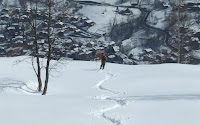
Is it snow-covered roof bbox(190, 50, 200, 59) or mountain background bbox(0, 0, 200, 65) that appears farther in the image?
mountain background bbox(0, 0, 200, 65)

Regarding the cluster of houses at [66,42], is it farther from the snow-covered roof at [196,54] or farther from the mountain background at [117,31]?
the snow-covered roof at [196,54]

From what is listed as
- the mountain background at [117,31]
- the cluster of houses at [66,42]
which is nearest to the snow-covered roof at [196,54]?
the mountain background at [117,31]

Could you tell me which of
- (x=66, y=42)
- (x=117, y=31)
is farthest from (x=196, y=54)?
(x=66, y=42)

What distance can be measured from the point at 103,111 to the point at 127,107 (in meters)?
0.81

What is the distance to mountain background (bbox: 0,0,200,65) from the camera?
1738 inches

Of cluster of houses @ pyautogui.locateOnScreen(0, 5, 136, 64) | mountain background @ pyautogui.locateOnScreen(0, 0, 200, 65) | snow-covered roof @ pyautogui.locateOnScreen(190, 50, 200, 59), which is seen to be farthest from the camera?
cluster of houses @ pyautogui.locateOnScreen(0, 5, 136, 64)

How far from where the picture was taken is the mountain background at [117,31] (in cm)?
4416

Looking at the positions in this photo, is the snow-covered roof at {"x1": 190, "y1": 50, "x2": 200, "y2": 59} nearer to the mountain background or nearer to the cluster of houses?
the mountain background

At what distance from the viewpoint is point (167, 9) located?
6278 cm

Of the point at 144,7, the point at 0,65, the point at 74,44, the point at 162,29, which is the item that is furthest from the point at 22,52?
the point at 144,7

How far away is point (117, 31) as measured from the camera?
58.3 m

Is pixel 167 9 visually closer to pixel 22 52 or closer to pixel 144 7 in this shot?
pixel 144 7

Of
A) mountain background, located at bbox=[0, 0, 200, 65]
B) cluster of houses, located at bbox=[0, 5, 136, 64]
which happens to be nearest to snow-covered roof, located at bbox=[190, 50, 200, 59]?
mountain background, located at bbox=[0, 0, 200, 65]

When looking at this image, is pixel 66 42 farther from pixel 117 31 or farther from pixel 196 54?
pixel 196 54
